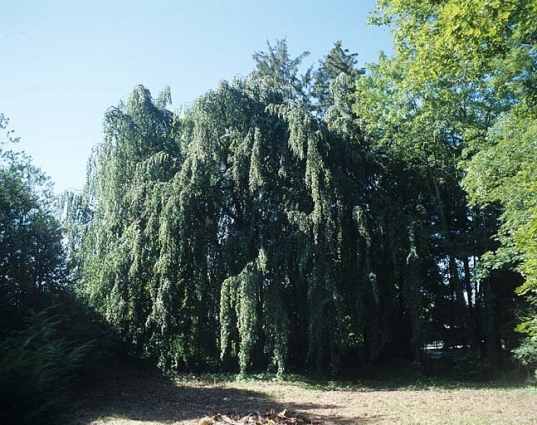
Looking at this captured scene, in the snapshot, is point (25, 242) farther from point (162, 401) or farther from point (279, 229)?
point (279, 229)

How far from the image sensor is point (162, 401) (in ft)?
29.7

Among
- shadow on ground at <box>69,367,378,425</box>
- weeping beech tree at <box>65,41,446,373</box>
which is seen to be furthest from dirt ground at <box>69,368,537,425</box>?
weeping beech tree at <box>65,41,446,373</box>

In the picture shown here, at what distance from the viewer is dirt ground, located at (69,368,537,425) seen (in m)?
7.51

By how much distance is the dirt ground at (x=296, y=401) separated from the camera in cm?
751

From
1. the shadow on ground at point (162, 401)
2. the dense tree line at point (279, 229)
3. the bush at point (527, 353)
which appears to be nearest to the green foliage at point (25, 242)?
the dense tree line at point (279, 229)

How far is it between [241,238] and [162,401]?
4.67 meters

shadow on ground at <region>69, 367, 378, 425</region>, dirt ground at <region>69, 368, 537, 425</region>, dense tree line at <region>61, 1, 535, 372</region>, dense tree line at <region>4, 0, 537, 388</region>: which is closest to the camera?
dirt ground at <region>69, 368, 537, 425</region>


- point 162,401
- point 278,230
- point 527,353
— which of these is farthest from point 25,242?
point 527,353

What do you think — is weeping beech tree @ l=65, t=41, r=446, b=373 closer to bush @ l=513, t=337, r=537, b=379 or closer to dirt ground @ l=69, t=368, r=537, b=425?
dirt ground @ l=69, t=368, r=537, b=425

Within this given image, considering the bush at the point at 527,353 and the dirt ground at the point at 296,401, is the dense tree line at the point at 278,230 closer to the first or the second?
the bush at the point at 527,353

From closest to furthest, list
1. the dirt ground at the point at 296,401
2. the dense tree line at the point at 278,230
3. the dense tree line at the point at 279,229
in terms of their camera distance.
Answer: the dirt ground at the point at 296,401 → the dense tree line at the point at 279,229 → the dense tree line at the point at 278,230

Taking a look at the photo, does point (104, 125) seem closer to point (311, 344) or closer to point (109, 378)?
point (109, 378)

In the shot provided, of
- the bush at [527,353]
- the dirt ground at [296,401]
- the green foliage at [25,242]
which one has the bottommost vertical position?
the dirt ground at [296,401]

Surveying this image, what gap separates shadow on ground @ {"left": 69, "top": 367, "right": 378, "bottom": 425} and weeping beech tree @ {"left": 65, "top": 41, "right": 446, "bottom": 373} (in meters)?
1.04
